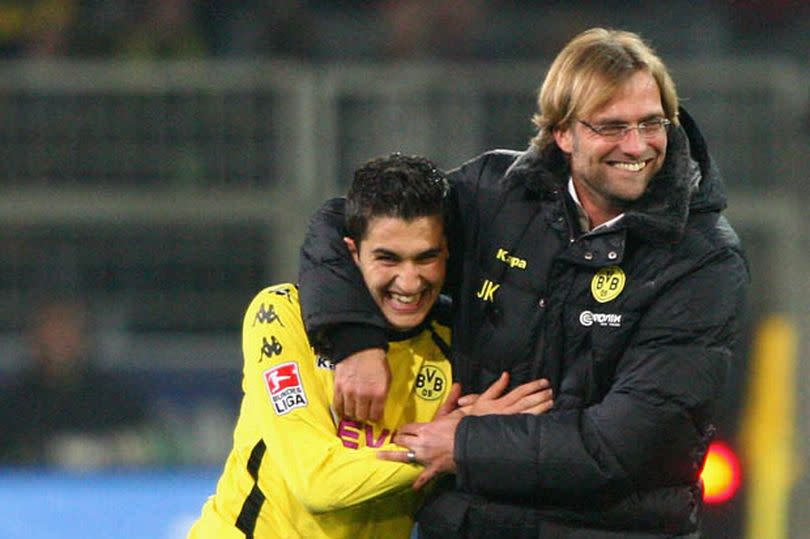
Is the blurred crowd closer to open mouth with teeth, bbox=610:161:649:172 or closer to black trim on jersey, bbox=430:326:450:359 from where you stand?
black trim on jersey, bbox=430:326:450:359

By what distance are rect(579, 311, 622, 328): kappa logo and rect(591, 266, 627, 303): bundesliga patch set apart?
32mm

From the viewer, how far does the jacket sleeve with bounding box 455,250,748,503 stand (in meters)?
3.84

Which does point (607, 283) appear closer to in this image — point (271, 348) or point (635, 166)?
point (635, 166)

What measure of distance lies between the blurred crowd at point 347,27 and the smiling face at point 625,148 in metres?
5.17

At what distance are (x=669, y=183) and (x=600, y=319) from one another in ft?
1.05

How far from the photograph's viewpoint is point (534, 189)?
409 cm

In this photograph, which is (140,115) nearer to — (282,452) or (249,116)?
(249,116)

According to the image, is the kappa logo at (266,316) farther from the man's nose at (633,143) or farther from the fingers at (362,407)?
the man's nose at (633,143)

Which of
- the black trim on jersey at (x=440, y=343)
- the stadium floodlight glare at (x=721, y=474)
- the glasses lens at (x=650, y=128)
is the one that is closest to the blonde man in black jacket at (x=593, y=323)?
Answer: the glasses lens at (x=650, y=128)

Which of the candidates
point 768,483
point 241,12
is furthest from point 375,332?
point 241,12

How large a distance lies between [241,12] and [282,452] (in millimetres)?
5896

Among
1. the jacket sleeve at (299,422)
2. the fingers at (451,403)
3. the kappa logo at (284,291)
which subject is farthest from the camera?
the kappa logo at (284,291)

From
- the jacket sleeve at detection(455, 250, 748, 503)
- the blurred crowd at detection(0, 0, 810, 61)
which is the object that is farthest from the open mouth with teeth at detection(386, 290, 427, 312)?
the blurred crowd at detection(0, 0, 810, 61)

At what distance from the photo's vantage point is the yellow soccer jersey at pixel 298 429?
4.03 metres
